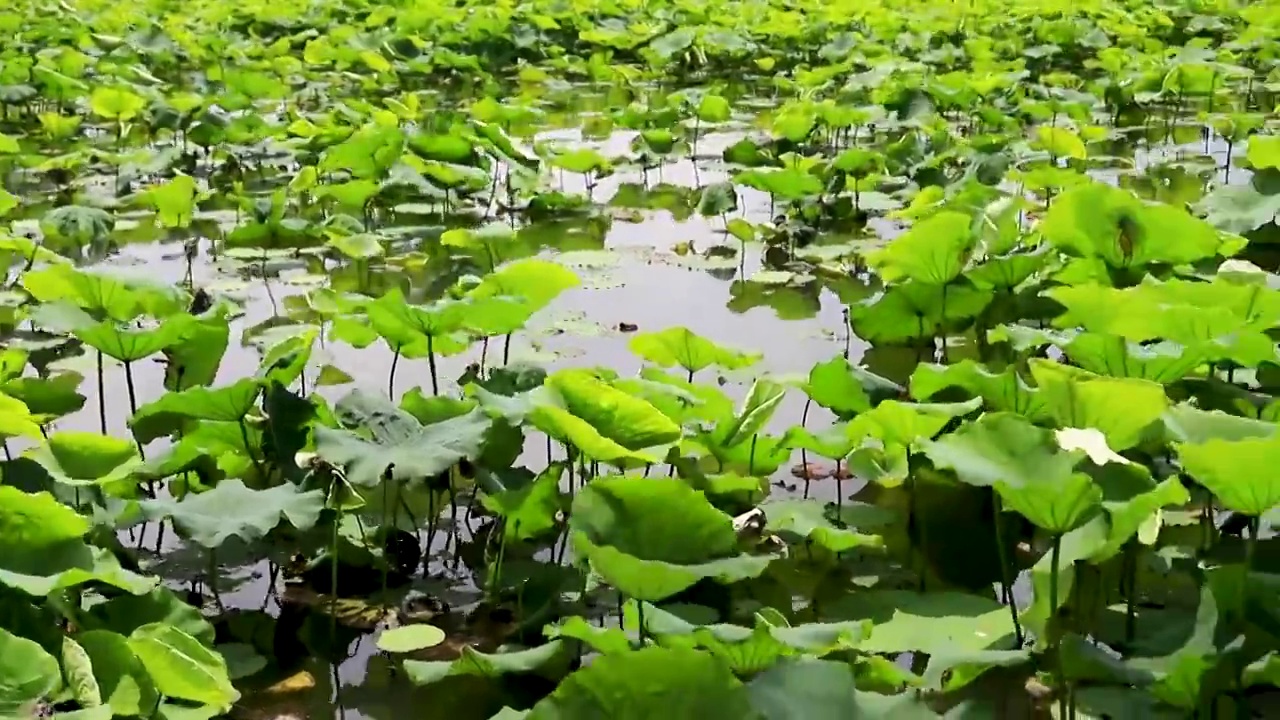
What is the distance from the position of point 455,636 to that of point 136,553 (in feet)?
1.39

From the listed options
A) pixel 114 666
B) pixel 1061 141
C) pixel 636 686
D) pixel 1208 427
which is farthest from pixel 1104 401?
pixel 1061 141

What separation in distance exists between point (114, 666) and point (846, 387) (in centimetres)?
85

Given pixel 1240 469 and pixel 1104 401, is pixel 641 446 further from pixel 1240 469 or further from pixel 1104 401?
pixel 1240 469

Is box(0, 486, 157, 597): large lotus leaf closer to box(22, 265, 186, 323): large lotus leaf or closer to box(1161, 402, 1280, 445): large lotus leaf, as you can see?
box(22, 265, 186, 323): large lotus leaf

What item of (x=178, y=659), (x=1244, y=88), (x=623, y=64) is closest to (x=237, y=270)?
(x=178, y=659)

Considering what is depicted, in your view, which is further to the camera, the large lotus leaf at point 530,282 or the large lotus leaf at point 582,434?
the large lotus leaf at point 530,282

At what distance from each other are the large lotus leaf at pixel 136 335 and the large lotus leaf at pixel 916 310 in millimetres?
939

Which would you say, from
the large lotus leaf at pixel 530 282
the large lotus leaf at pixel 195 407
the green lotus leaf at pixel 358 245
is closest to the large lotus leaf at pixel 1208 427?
the large lotus leaf at pixel 530 282

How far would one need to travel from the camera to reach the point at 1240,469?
1010mm

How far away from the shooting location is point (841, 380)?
1.55 meters

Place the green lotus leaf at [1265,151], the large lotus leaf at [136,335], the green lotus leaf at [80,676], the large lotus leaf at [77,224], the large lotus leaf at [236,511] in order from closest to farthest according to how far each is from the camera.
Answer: the green lotus leaf at [80,676] → the large lotus leaf at [236,511] → the large lotus leaf at [136,335] → the green lotus leaf at [1265,151] → the large lotus leaf at [77,224]

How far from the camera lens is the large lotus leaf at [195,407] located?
4.88 ft

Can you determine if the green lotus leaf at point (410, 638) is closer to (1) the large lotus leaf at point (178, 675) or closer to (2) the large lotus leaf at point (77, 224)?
(1) the large lotus leaf at point (178, 675)

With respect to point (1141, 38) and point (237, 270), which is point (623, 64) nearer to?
point (1141, 38)
